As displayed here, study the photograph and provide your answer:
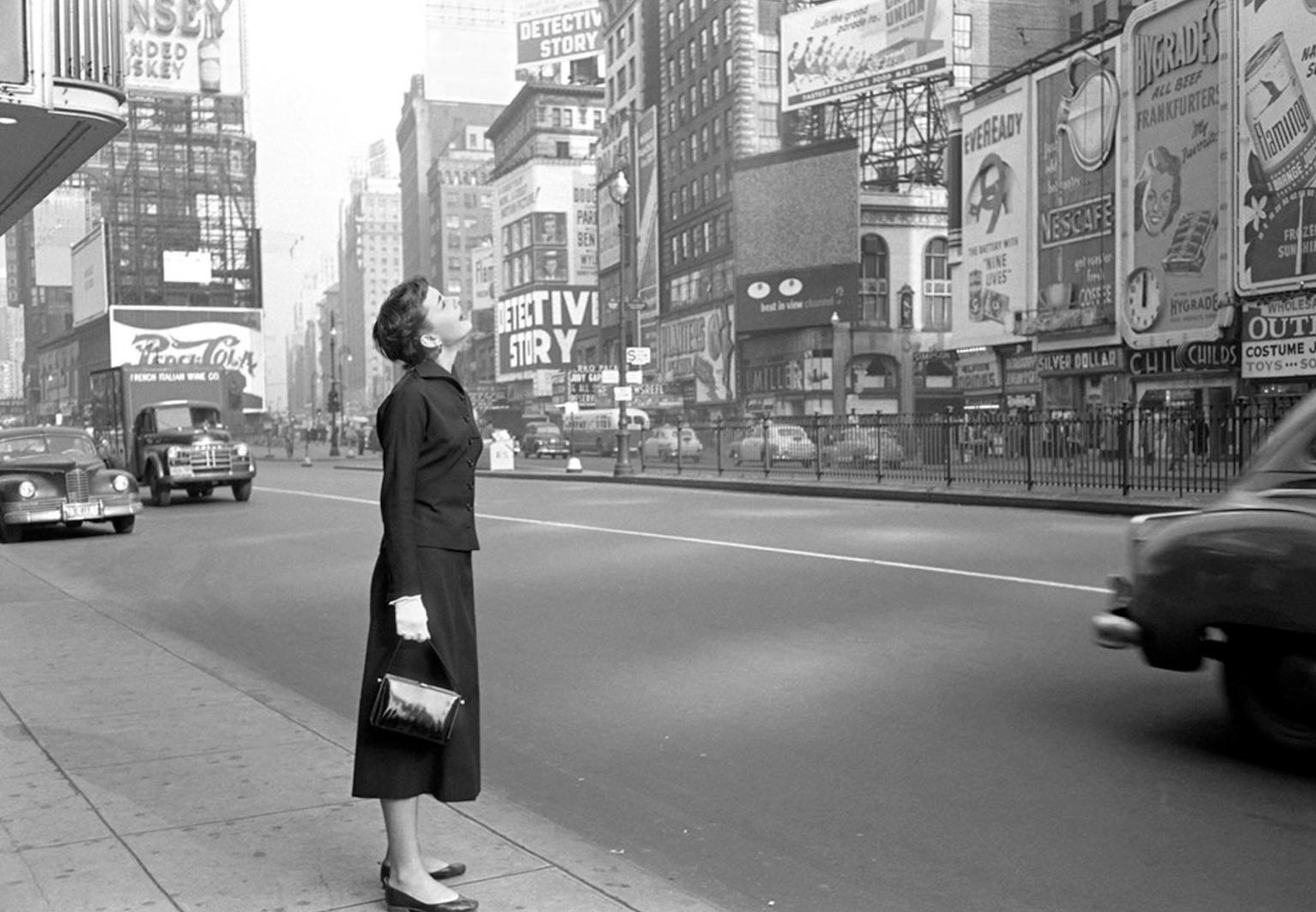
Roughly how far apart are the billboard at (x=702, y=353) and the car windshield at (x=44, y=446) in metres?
58.8

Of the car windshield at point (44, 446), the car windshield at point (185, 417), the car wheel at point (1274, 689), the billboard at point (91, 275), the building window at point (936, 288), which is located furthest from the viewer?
the billboard at point (91, 275)

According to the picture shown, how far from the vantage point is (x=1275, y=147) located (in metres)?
31.5

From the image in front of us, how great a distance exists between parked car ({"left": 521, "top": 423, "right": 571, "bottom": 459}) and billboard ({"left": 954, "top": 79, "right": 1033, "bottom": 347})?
58.7 ft

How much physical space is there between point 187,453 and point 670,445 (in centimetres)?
1738

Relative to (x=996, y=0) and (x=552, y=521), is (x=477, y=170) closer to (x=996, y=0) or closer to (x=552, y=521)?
(x=996, y=0)

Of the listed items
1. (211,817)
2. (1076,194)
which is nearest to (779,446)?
(1076,194)

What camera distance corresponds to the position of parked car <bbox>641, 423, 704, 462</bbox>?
124ft

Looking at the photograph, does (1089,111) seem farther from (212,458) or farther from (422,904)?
(422,904)

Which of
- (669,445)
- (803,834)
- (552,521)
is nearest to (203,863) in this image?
(803,834)

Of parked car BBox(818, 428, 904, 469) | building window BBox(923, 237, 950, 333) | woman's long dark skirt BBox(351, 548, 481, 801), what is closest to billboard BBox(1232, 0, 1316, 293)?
parked car BBox(818, 428, 904, 469)

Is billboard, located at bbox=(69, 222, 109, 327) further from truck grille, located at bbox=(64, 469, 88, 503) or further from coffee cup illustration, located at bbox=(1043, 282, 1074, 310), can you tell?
truck grille, located at bbox=(64, 469, 88, 503)

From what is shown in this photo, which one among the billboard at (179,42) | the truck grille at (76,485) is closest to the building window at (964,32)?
the billboard at (179,42)

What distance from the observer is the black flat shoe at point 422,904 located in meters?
3.85

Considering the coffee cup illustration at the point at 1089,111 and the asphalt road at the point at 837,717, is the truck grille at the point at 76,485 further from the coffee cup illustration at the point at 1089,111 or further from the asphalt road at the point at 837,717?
the coffee cup illustration at the point at 1089,111
